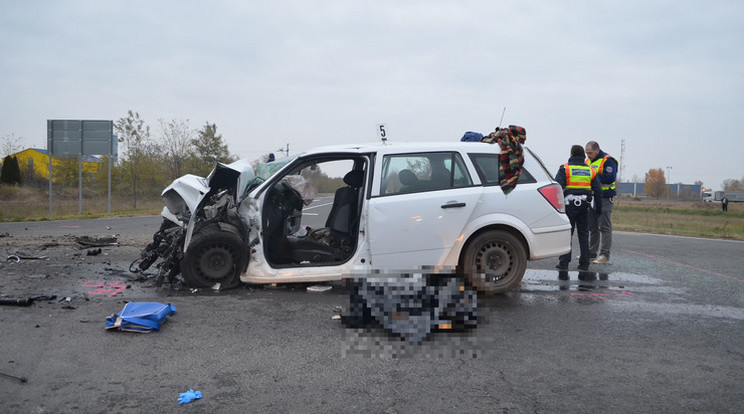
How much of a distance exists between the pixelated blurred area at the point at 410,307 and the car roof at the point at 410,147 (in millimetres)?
1765

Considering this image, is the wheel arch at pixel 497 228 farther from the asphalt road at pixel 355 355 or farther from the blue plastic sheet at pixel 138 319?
the blue plastic sheet at pixel 138 319

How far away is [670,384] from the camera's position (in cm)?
342

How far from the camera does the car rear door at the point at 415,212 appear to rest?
17.9ft

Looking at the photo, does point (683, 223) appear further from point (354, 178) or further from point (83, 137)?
point (83, 137)

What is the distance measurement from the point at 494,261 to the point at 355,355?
250cm

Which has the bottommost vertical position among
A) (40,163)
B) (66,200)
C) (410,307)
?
(66,200)

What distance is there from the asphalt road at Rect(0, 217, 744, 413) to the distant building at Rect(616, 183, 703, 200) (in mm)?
105499

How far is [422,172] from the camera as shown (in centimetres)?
575

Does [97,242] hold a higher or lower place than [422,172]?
lower

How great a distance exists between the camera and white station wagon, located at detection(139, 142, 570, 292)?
5480 millimetres

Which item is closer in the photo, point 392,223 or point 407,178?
point 392,223

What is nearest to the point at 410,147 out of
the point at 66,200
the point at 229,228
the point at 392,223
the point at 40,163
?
the point at 392,223

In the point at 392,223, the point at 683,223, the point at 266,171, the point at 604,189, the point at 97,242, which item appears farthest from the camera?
the point at 683,223

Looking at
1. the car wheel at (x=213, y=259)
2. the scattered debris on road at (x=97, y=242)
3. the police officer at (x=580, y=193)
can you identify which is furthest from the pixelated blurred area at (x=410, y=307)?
the scattered debris on road at (x=97, y=242)
